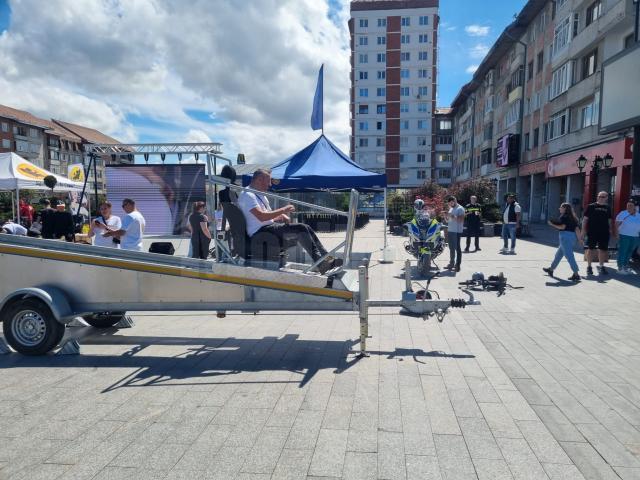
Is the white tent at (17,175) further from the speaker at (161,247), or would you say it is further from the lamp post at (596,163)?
the lamp post at (596,163)

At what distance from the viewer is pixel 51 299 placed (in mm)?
4512

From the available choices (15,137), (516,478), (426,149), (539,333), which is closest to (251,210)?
(516,478)

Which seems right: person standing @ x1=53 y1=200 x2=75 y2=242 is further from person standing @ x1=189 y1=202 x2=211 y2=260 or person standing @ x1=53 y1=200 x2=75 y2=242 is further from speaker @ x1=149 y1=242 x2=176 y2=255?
speaker @ x1=149 y1=242 x2=176 y2=255

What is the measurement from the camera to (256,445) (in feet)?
9.65

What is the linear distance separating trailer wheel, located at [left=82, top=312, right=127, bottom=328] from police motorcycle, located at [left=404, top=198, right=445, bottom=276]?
6732mm

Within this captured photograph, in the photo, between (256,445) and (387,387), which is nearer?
(256,445)

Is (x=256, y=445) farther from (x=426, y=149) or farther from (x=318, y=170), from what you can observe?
(x=426, y=149)

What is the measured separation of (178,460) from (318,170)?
877cm

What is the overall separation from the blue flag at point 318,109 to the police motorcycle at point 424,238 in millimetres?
4010

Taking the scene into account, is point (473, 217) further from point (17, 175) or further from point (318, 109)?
point (17, 175)

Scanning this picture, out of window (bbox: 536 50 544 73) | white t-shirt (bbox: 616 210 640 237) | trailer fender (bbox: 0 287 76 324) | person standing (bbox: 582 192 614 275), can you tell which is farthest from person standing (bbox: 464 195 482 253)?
window (bbox: 536 50 544 73)

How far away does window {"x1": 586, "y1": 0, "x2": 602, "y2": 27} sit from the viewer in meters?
23.7

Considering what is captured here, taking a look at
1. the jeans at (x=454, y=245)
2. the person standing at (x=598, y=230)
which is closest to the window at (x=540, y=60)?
the person standing at (x=598, y=230)

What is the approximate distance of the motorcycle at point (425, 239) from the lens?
10.1 metres
